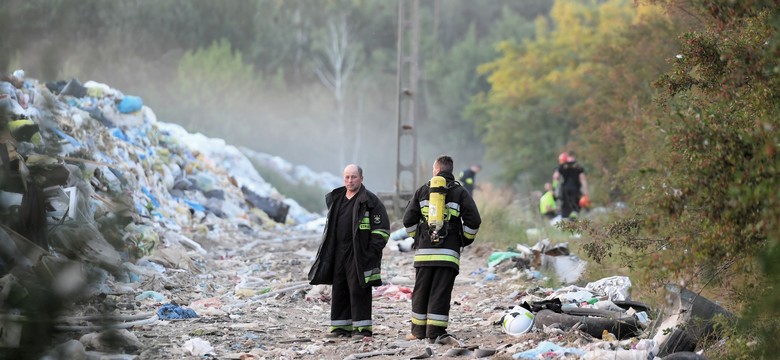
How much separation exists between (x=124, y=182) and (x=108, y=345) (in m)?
14.8

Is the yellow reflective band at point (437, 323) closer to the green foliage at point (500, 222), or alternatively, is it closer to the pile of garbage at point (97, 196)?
the pile of garbage at point (97, 196)

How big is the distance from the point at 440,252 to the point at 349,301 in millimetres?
1072

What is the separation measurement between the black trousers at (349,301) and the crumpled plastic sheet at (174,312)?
173cm

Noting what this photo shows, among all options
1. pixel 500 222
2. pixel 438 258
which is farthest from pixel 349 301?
pixel 500 222

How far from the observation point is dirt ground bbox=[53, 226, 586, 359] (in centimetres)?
879

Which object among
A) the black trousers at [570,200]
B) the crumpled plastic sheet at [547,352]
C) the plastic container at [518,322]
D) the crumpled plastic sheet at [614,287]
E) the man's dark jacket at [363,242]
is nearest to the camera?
Answer: the crumpled plastic sheet at [547,352]

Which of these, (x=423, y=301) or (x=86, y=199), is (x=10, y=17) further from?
(x=86, y=199)

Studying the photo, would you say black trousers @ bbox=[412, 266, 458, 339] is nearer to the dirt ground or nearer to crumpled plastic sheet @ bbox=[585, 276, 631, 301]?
the dirt ground

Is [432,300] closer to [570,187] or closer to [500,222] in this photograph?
[500,222]

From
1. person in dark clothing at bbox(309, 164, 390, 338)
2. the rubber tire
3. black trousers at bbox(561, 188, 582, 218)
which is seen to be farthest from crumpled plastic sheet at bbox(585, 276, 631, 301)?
black trousers at bbox(561, 188, 582, 218)

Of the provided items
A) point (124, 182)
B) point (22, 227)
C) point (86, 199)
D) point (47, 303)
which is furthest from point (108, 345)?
point (124, 182)

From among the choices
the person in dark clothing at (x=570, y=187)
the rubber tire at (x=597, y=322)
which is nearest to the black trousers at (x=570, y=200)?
the person in dark clothing at (x=570, y=187)

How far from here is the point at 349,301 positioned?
9.78 metres

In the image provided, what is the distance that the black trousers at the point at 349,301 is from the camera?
9602 millimetres
